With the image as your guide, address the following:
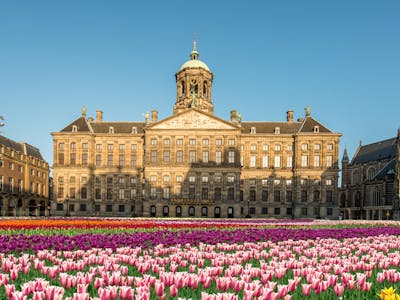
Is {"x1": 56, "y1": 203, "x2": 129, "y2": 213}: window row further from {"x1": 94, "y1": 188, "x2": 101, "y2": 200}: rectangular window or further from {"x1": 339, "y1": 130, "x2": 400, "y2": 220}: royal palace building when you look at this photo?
{"x1": 339, "y1": 130, "x2": 400, "y2": 220}: royal palace building

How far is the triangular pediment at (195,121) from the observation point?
70125mm

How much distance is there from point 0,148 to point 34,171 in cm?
1510

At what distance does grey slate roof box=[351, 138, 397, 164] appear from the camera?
8656 cm

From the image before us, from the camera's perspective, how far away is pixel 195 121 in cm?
7031

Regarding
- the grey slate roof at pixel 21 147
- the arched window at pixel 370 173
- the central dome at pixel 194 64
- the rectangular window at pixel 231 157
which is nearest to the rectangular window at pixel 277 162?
the rectangular window at pixel 231 157

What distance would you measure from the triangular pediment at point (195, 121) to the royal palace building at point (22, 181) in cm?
2318

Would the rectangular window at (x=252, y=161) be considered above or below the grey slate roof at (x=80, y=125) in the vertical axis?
below

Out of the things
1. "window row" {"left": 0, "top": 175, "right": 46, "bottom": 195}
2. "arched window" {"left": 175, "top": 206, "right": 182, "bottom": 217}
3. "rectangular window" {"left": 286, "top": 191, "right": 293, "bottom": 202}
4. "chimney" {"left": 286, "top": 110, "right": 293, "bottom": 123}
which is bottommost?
"arched window" {"left": 175, "top": 206, "right": 182, "bottom": 217}

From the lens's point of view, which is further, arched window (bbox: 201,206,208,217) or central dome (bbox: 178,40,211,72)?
central dome (bbox: 178,40,211,72)

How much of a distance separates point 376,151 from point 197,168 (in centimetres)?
4462

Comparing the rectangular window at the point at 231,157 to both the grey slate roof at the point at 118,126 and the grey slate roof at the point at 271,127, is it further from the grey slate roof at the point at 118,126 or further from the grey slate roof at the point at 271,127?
the grey slate roof at the point at 118,126

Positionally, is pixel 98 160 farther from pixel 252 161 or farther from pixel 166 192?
pixel 252 161

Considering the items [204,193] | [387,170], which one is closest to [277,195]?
[204,193]

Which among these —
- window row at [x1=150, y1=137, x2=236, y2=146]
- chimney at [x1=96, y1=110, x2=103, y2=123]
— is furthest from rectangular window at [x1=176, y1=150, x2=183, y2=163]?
chimney at [x1=96, y1=110, x2=103, y2=123]
